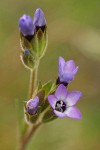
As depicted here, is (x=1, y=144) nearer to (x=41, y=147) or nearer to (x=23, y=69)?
(x=41, y=147)

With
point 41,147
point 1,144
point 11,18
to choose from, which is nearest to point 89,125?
point 41,147

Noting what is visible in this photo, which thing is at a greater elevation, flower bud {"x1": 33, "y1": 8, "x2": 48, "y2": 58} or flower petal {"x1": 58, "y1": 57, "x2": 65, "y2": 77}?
flower bud {"x1": 33, "y1": 8, "x2": 48, "y2": 58}

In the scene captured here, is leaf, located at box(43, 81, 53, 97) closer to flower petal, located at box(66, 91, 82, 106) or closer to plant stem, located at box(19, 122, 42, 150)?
flower petal, located at box(66, 91, 82, 106)

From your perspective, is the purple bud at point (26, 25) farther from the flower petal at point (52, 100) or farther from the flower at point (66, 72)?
the flower petal at point (52, 100)

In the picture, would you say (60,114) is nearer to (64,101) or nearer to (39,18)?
(64,101)

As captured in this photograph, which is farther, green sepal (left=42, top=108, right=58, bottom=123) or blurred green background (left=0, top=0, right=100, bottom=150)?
blurred green background (left=0, top=0, right=100, bottom=150)

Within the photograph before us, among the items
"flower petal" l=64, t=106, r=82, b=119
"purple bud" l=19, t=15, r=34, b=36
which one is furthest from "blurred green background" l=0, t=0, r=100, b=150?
"purple bud" l=19, t=15, r=34, b=36
